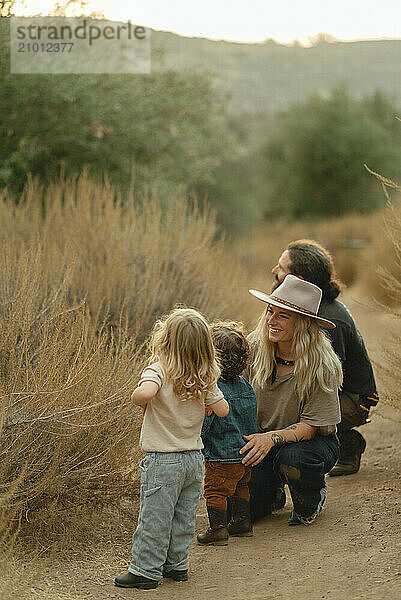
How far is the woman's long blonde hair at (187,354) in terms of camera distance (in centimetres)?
347

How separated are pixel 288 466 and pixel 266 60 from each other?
281 ft

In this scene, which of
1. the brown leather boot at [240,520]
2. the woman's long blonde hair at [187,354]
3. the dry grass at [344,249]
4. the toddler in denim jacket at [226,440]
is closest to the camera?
the woman's long blonde hair at [187,354]

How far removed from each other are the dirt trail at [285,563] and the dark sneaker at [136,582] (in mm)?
28

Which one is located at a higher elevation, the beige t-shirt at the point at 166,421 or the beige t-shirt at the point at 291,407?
the beige t-shirt at the point at 166,421

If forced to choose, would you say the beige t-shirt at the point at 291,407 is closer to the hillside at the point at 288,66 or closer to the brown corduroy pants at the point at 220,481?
the brown corduroy pants at the point at 220,481

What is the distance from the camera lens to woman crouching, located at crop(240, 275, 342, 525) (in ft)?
14.2

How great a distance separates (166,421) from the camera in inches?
140

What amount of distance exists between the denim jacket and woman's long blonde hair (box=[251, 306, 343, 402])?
360mm

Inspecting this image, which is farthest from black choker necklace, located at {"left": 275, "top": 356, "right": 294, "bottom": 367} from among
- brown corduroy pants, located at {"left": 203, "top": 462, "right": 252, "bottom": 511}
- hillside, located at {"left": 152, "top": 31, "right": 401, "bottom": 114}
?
hillside, located at {"left": 152, "top": 31, "right": 401, "bottom": 114}

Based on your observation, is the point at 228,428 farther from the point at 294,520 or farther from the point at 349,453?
the point at 349,453

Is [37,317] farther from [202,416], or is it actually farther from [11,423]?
[202,416]

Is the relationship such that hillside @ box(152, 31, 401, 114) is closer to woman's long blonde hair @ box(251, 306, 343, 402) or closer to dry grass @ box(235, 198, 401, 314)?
dry grass @ box(235, 198, 401, 314)

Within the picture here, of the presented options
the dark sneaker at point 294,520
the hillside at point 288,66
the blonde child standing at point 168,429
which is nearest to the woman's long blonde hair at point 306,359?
the dark sneaker at point 294,520

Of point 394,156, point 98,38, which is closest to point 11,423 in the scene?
point 98,38
